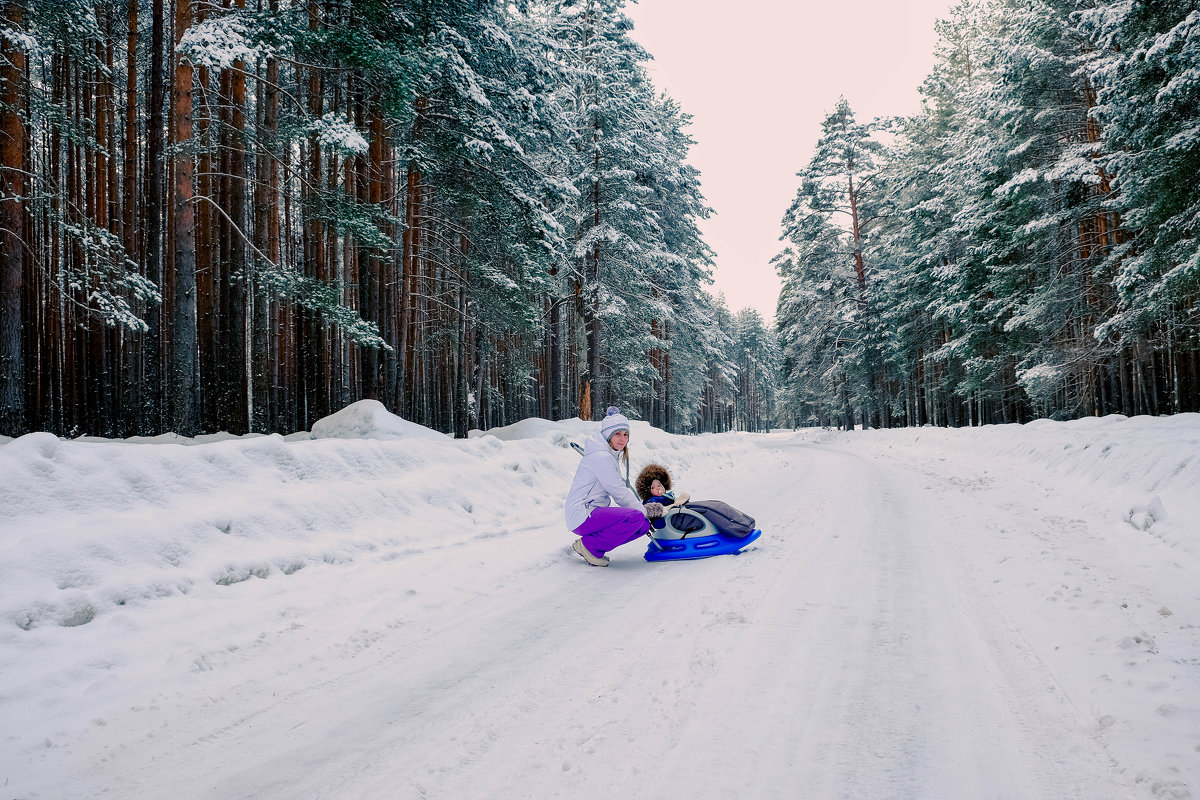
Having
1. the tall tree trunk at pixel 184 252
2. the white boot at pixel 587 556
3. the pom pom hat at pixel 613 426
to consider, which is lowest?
the white boot at pixel 587 556

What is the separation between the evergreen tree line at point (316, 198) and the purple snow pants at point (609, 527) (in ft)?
21.1

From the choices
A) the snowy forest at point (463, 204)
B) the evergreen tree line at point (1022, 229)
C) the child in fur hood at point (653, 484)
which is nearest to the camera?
the child in fur hood at point (653, 484)

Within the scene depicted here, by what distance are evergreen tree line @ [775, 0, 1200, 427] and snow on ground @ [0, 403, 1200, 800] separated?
7.13m

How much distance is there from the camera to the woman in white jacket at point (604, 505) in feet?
18.4

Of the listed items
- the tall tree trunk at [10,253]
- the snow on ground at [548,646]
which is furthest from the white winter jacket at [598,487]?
the tall tree trunk at [10,253]

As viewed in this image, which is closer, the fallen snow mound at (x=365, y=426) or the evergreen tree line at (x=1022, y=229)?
the fallen snow mound at (x=365, y=426)

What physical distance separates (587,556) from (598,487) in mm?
708

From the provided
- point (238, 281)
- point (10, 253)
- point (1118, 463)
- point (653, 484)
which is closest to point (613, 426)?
point (653, 484)

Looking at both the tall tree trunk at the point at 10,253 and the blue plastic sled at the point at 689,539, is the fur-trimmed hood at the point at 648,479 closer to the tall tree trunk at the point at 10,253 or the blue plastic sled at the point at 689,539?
the blue plastic sled at the point at 689,539

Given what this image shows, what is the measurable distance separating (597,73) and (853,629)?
18884 millimetres

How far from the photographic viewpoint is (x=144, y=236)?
19578 millimetres

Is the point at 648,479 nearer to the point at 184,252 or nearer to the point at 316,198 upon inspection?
the point at 316,198

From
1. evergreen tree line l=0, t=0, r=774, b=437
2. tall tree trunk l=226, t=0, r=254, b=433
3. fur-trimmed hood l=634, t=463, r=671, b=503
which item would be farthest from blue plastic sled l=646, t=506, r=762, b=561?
tall tree trunk l=226, t=0, r=254, b=433

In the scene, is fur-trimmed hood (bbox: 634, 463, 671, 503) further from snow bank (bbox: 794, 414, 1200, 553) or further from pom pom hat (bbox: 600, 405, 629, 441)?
snow bank (bbox: 794, 414, 1200, 553)
